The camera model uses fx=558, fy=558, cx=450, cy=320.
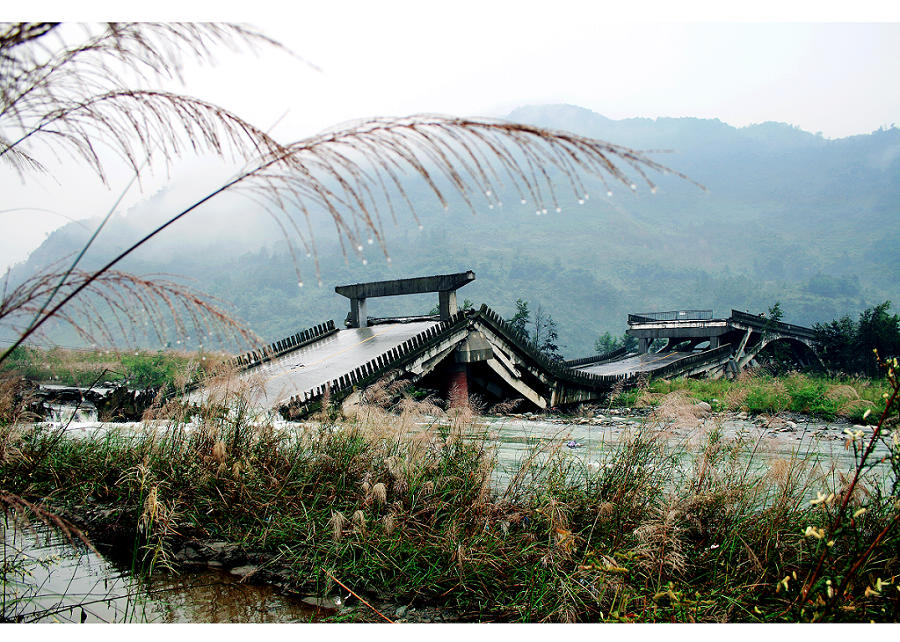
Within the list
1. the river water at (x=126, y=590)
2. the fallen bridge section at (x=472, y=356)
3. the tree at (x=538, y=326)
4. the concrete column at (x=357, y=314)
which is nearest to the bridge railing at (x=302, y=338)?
the fallen bridge section at (x=472, y=356)

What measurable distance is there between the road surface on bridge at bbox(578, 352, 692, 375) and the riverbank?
11.7m

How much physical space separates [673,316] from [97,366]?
1260 cm

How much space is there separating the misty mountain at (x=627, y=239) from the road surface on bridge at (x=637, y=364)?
3.37ft

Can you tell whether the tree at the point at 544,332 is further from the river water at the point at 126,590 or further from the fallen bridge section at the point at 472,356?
the river water at the point at 126,590

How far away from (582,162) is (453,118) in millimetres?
410

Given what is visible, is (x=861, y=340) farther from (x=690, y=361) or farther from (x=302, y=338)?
(x=302, y=338)

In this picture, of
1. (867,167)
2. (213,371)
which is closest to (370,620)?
(213,371)

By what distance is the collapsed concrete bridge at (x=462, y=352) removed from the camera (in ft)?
29.0

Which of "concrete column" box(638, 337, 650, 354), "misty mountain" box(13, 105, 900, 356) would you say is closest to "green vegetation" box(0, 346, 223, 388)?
"misty mountain" box(13, 105, 900, 356)

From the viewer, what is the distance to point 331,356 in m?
9.65

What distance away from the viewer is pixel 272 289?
31.9 feet

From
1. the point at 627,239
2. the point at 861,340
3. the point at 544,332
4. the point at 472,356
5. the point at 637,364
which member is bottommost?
the point at 637,364

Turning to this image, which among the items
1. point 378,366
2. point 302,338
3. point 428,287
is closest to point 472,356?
point 428,287

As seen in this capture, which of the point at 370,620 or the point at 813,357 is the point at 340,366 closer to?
the point at 370,620
